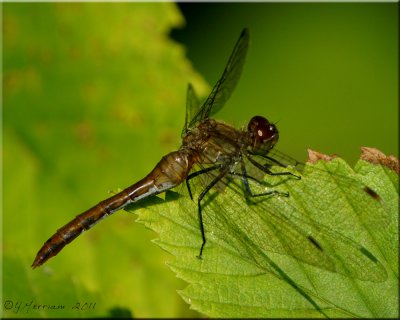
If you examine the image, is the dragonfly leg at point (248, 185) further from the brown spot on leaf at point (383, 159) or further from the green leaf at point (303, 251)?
the brown spot on leaf at point (383, 159)

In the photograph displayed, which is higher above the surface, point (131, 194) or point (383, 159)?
point (131, 194)

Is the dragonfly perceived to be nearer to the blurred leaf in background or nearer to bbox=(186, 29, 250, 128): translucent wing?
bbox=(186, 29, 250, 128): translucent wing

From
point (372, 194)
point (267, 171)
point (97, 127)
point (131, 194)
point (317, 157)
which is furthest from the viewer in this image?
point (97, 127)

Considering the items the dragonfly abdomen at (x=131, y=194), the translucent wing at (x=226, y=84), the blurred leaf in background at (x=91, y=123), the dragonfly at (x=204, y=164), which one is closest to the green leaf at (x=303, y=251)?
the dragonfly at (x=204, y=164)

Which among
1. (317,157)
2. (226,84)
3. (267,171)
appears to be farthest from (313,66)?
(317,157)

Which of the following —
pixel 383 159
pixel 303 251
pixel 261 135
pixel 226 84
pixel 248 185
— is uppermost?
pixel 226 84

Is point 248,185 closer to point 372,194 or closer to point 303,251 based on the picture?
point 303,251

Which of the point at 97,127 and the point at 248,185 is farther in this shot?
the point at 97,127
